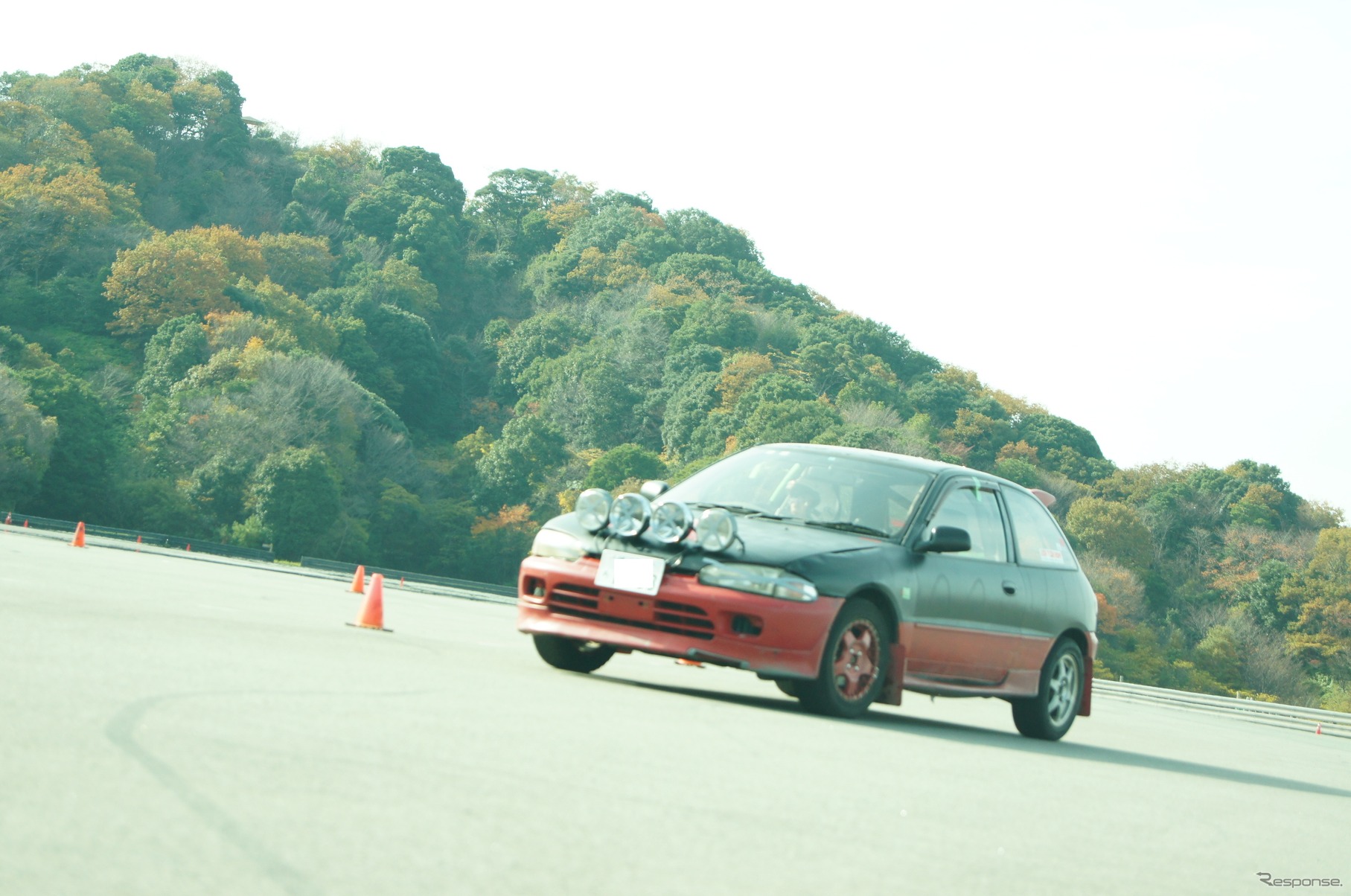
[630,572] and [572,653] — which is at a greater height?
[630,572]

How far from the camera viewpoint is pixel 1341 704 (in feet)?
199

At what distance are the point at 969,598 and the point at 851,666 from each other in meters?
1.23

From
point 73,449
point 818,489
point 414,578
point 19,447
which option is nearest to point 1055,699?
point 818,489

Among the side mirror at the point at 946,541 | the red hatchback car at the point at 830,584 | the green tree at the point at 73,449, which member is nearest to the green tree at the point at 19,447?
the green tree at the point at 73,449

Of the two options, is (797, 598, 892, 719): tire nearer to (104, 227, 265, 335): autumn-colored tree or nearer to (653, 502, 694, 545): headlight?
(653, 502, 694, 545): headlight

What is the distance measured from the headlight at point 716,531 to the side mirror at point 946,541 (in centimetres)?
130

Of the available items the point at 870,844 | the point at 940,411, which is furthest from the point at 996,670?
the point at 940,411

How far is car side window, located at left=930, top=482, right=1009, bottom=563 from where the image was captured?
923 cm

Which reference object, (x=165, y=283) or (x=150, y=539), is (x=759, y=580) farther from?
(x=165, y=283)

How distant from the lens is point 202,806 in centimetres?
363

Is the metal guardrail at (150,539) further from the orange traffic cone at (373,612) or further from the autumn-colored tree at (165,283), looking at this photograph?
the orange traffic cone at (373,612)

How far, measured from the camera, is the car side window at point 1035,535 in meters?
9.88

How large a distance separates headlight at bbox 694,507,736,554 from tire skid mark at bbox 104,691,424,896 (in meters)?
3.57

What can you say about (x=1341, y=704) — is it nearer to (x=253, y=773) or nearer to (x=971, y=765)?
(x=971, y=765)
